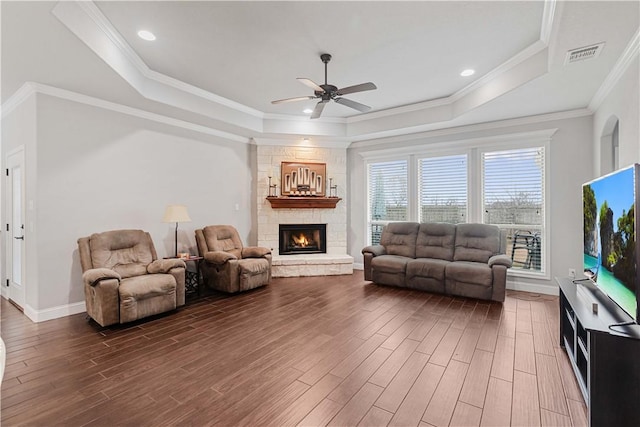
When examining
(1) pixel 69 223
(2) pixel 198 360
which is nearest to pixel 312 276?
(2) pixel 198 360

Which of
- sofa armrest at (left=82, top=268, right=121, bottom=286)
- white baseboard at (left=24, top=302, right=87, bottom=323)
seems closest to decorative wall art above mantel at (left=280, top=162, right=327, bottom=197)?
sofa armrest at (left=82, top=268, right=121, bottom=286)

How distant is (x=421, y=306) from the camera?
406 cm

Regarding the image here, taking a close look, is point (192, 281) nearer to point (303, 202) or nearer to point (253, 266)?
point (253, 266)

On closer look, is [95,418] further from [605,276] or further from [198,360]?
[605,276]

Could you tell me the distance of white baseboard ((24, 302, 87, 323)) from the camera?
11.7 feet

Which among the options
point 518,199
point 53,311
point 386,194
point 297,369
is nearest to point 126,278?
point 53,311

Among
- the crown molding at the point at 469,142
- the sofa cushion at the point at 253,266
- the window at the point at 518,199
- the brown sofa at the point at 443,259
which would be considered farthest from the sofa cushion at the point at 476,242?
the sofa cushion at the point at 253,266

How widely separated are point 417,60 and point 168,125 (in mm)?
3859

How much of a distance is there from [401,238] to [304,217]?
203cm

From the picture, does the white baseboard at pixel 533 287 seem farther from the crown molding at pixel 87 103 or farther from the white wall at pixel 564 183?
the crown molding at pixel 87 103

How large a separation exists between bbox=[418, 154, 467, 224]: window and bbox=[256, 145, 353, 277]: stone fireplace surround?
1.62 metres

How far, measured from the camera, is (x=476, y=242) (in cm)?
482

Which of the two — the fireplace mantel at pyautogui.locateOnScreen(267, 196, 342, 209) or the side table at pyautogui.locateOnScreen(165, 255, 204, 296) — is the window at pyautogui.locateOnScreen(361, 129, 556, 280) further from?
the side table at pyautogui.locateOnScreen(165, 255, 204, 296)

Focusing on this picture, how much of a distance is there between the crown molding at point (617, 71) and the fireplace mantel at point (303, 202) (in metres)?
4.16
